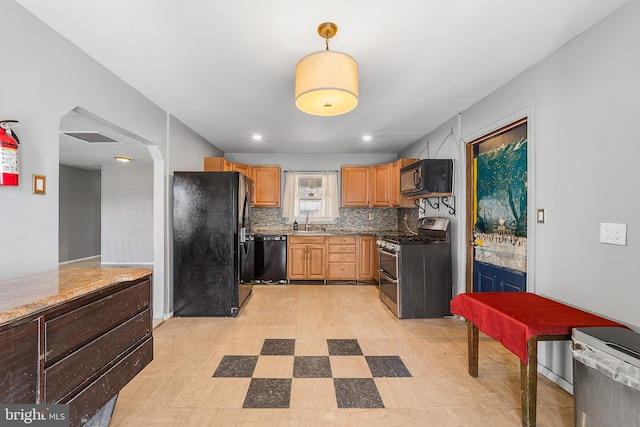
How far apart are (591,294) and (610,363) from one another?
77 cm

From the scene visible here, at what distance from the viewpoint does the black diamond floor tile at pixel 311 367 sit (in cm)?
222

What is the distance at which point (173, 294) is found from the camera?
3.48 m

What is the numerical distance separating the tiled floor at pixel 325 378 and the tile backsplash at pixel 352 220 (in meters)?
2.52

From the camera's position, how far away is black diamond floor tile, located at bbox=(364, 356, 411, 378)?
7.33 feet

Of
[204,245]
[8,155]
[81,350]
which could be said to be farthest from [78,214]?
[81,350]

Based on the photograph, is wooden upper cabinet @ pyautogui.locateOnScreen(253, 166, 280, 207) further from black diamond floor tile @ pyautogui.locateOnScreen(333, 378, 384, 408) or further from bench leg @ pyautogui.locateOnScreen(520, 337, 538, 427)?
bench leg @ pyautogui.locateOnScreen(520, 337, 538, 427)

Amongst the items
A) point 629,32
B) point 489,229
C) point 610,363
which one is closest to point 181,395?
point 610,363

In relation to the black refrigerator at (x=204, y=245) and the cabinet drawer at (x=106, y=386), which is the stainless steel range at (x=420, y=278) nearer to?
the black refrigerator at (x=204, y=245)

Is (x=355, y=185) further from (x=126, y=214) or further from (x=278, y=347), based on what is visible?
(x=126, y=214)

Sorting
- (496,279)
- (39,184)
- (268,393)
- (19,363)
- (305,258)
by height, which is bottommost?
(268,393)

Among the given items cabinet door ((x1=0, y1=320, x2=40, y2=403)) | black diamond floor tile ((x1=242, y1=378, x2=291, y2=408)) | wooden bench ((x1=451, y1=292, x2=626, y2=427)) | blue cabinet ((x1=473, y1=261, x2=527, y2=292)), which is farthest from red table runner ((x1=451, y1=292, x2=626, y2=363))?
cabinet door ((x1=0, y1=320, x2=40, y2=403))

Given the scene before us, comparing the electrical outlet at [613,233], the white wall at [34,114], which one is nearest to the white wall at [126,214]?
the white wall at [34,114]

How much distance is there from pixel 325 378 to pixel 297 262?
2936mm

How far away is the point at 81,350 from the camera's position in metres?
1.30
